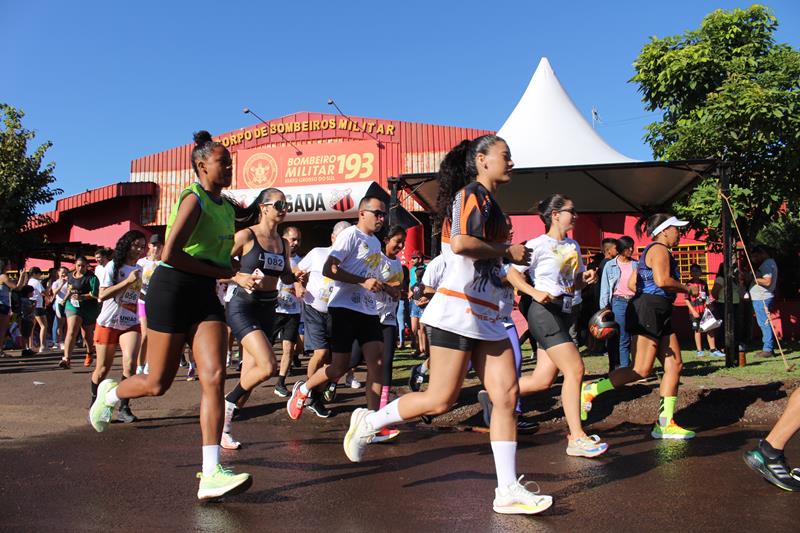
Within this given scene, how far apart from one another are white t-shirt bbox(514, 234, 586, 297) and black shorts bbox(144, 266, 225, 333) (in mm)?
2575

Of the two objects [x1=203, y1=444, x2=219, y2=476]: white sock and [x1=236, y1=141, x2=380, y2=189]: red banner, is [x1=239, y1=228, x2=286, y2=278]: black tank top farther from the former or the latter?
[x1=236, y1=141, x2=380, y2=189]: red banner

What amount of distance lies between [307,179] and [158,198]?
588 centimetres

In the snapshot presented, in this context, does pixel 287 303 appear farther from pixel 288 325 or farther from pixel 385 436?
pixel 385 436

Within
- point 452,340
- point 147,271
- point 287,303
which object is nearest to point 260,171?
point 147,271

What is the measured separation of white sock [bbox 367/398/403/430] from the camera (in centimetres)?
410

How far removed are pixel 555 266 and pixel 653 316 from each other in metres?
1.04

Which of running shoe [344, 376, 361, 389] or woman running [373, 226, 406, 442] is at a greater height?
woman running [373, 226, 406, 442]

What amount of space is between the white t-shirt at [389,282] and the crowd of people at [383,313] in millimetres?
25

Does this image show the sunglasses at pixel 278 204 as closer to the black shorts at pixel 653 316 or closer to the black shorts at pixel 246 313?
the black shorts at pixel 246 313

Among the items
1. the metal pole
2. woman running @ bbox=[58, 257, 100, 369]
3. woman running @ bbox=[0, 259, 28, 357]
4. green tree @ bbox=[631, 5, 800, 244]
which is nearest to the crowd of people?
the metal pole

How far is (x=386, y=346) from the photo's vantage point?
21.6 feet

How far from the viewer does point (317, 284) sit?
7762mm

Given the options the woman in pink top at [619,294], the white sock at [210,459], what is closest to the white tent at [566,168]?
the woman in pink top at [619,294]

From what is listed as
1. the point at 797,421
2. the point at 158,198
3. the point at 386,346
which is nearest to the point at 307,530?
the point at 797,421
